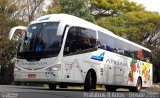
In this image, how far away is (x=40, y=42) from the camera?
16422 millimetres

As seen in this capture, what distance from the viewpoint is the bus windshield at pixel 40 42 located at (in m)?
16.2

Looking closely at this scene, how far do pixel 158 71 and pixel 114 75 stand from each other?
92.4 feet

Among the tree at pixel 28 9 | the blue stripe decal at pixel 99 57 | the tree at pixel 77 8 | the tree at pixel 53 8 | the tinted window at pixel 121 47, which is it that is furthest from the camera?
the tree at pixel 53 8

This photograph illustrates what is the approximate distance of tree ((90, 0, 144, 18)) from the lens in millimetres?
55000

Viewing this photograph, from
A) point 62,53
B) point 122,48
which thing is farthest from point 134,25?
point 62,53

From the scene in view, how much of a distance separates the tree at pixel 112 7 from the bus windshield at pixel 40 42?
3820 centimetres

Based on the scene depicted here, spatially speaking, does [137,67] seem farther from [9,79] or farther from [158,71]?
[158,71]

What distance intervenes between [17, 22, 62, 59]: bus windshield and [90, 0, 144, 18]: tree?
3820 cm

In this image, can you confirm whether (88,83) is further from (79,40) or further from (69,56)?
(79,40)

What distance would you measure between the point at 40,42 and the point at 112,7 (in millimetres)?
39573

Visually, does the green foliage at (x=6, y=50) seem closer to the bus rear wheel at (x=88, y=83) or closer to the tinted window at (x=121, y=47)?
the tinted window at (x=121, y=47)

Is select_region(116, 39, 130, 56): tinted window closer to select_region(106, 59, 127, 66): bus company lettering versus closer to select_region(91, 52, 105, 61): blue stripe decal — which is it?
select_region(106, 59, 127, 66): bus company lettering

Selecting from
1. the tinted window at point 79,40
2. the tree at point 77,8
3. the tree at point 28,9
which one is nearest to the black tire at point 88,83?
the tinted window at point 79,40

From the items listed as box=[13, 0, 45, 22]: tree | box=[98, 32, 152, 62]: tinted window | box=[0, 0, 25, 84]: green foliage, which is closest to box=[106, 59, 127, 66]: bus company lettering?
box=[98, 32, 152, 62]: tinted window
